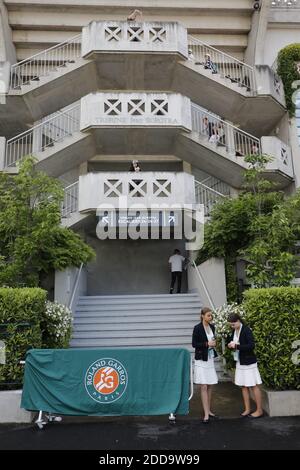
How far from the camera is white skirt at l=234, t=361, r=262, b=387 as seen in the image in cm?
557

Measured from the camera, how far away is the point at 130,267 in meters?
14.6

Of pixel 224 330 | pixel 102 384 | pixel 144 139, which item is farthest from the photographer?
pixel 144 139

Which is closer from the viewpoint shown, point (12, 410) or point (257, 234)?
point (12, 410)

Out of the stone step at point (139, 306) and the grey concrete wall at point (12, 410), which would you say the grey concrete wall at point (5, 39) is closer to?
the stone step at point (139, 306)

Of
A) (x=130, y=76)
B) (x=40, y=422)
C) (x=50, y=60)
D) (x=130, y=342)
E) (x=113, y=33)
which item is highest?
(x=50, y=60)

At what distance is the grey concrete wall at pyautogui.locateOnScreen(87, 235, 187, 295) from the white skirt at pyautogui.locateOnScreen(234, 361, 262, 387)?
8.36 meters

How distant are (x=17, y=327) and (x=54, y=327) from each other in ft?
4.62

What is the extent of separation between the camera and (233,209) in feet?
32.8

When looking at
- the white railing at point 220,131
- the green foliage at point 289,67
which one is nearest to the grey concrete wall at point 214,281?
the white railing at point 220,131

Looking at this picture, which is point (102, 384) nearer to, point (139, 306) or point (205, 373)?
point (205, 373)

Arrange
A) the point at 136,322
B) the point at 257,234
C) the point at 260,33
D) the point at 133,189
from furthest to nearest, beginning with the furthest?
the point at 260,33 → the point at 133,189 → the point at 136,322 → the point at 257,234

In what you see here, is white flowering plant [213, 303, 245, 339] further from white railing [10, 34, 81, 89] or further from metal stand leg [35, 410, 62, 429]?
white railing [10, 34, 81, 89]

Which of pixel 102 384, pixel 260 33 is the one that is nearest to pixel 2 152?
pixel 102 384
